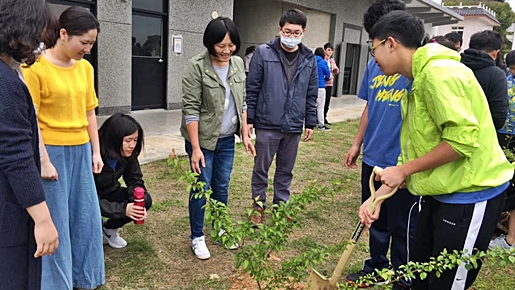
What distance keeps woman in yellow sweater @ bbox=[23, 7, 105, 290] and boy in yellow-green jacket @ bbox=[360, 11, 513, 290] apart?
154cm

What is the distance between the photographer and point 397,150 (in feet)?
8.46

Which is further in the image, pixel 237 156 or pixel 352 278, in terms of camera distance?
pixel 237 156

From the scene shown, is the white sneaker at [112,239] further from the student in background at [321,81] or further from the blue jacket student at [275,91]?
the student in background at [321,81]

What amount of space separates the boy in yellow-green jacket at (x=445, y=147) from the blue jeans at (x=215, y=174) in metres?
1.44

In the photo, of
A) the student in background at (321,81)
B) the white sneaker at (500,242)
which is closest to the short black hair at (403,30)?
the white sneaker at (500,242)

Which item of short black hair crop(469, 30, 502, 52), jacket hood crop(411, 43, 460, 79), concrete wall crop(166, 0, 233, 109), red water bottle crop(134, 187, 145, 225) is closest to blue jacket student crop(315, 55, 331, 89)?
concrete wall crop(166, 0, 233, 109)

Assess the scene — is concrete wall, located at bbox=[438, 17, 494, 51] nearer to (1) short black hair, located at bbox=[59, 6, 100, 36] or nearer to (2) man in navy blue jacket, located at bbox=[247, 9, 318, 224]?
(2) man in navy blue jacket, located at bbox=[247, 9, 318, 224]

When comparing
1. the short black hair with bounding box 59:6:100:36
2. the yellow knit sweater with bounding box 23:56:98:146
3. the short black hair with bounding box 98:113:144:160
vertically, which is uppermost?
the short black hair with bounding box 59:6:100:36

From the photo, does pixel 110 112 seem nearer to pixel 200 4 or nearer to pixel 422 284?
pixel 200 4

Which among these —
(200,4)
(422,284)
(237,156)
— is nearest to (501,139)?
(422,284)

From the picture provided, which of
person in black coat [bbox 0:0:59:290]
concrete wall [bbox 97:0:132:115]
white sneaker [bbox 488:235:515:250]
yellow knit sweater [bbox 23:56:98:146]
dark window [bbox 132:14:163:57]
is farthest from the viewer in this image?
dark window [bbox 132:14:163:57]

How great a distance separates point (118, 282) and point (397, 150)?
6.38 ft

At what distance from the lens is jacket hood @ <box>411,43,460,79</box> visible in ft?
5.84

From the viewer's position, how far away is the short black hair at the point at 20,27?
140cm
